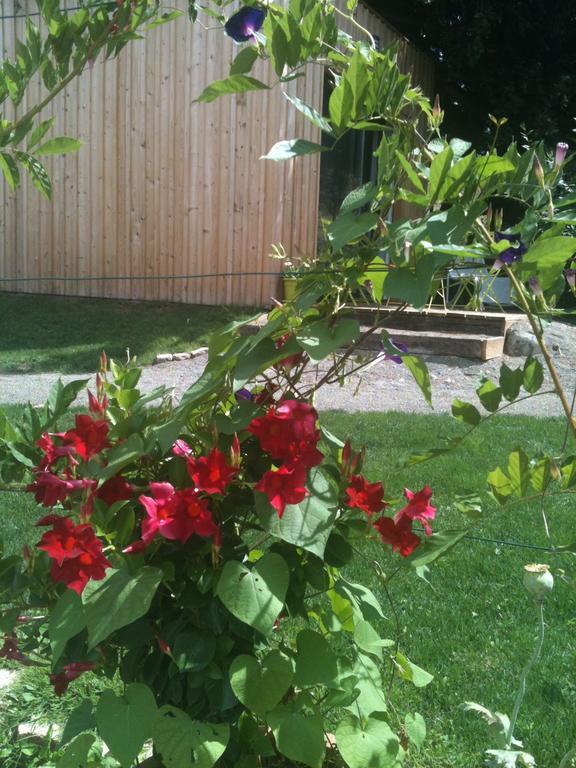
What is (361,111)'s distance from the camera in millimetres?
1117

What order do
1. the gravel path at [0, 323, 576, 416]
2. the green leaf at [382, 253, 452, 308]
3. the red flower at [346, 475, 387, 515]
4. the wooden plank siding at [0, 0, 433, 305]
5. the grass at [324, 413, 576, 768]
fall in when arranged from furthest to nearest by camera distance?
the wooden plank siding at [0, 0, 433, 305], the gravel path at [0, 323, 576, 416], the grass at [324, 413, 576, 768], the red flower at [346, 475, 387, 515], the green leaf at [382, 253, 452, 308]

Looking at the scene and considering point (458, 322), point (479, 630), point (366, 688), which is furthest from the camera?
point (458, 322)

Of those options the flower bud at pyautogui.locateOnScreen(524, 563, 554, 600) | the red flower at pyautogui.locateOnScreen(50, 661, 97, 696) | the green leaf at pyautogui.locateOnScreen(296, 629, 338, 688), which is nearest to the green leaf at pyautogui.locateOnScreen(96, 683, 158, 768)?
the red flower at pyautogui.locateOnScreen(50, 661, 97, 696)

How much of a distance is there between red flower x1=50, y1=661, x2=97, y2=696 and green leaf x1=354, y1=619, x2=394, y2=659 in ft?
1.58

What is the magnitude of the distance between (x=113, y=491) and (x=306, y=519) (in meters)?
0.35

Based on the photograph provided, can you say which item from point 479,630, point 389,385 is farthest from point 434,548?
point 389,385

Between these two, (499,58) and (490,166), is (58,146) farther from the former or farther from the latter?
(499,58)

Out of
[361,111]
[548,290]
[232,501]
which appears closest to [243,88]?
[361,111]

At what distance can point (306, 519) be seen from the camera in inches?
48.7

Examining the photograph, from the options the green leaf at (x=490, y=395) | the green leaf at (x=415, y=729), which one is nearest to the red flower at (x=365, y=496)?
the green leaf at (x=490, y=395)

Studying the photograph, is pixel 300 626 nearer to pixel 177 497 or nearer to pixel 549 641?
pixel 549 641

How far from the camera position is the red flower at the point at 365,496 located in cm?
135

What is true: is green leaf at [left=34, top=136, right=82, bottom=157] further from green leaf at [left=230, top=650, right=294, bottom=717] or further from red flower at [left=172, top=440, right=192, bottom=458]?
green leaf at [left=230, top=650, right=294, bottom=717]

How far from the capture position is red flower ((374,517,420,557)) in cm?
139
